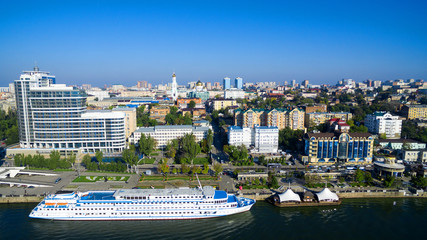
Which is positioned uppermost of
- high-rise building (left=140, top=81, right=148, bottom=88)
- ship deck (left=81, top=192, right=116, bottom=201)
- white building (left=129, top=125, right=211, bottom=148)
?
high-rise building (left=140, top=81, right=148, bottom=88)

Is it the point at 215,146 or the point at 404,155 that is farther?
the point at 215,146

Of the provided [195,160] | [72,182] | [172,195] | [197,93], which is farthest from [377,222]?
[197,93]

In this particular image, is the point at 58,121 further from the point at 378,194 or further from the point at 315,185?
the point at 378,194

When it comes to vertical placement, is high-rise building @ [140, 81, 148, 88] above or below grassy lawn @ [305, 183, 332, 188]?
above

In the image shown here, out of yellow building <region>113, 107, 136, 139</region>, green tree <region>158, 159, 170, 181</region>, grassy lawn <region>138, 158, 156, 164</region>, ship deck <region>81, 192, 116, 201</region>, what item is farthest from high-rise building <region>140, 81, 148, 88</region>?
ship deck <region>81, 192, 116, 201</region>

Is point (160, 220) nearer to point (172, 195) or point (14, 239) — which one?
point (172, 195)

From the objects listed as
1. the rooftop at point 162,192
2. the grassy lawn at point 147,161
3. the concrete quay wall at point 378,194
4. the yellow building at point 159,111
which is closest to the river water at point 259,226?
the concrete quay wall at point 378,194

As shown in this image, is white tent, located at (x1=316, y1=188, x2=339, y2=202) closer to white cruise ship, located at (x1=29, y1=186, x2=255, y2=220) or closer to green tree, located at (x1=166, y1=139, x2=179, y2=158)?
white cruise ship, located at (x1=29, y1=186, x2=255, y2=220)
